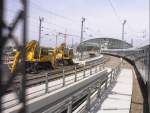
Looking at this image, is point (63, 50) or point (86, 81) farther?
point (63, 50)

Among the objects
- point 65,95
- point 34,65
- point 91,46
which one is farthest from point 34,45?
point 91,46

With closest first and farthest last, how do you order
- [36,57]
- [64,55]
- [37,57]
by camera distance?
[36,57] < [37,57] < [64,55]

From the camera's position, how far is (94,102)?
14.9 meters

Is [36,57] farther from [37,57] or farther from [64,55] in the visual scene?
[64,55]

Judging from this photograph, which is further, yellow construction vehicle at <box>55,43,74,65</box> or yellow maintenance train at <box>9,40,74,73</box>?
yellow construction vehicle at <box>55,43,74,65</box>

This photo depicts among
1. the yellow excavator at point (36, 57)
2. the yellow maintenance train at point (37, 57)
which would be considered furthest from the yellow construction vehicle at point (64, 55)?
the yellow excavator at point (36, 57)

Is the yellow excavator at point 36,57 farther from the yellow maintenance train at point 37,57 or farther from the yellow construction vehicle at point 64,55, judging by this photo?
the yellow construction vehicle at point 64,55

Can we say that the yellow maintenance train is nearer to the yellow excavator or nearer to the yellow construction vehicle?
the yellow excavator

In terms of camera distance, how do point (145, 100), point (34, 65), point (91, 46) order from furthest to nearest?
point (91, 46)
point (34, 65)
point (145, 100)

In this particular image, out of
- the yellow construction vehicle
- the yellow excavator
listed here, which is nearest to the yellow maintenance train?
the yellow excavator

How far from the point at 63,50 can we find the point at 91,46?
90.0 meters

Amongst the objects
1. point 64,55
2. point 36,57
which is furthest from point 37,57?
point 64,55

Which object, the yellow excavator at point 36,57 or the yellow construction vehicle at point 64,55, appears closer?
the yellow excavator at point 36,57

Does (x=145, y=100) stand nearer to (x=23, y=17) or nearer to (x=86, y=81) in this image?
(x=86, y=81)
